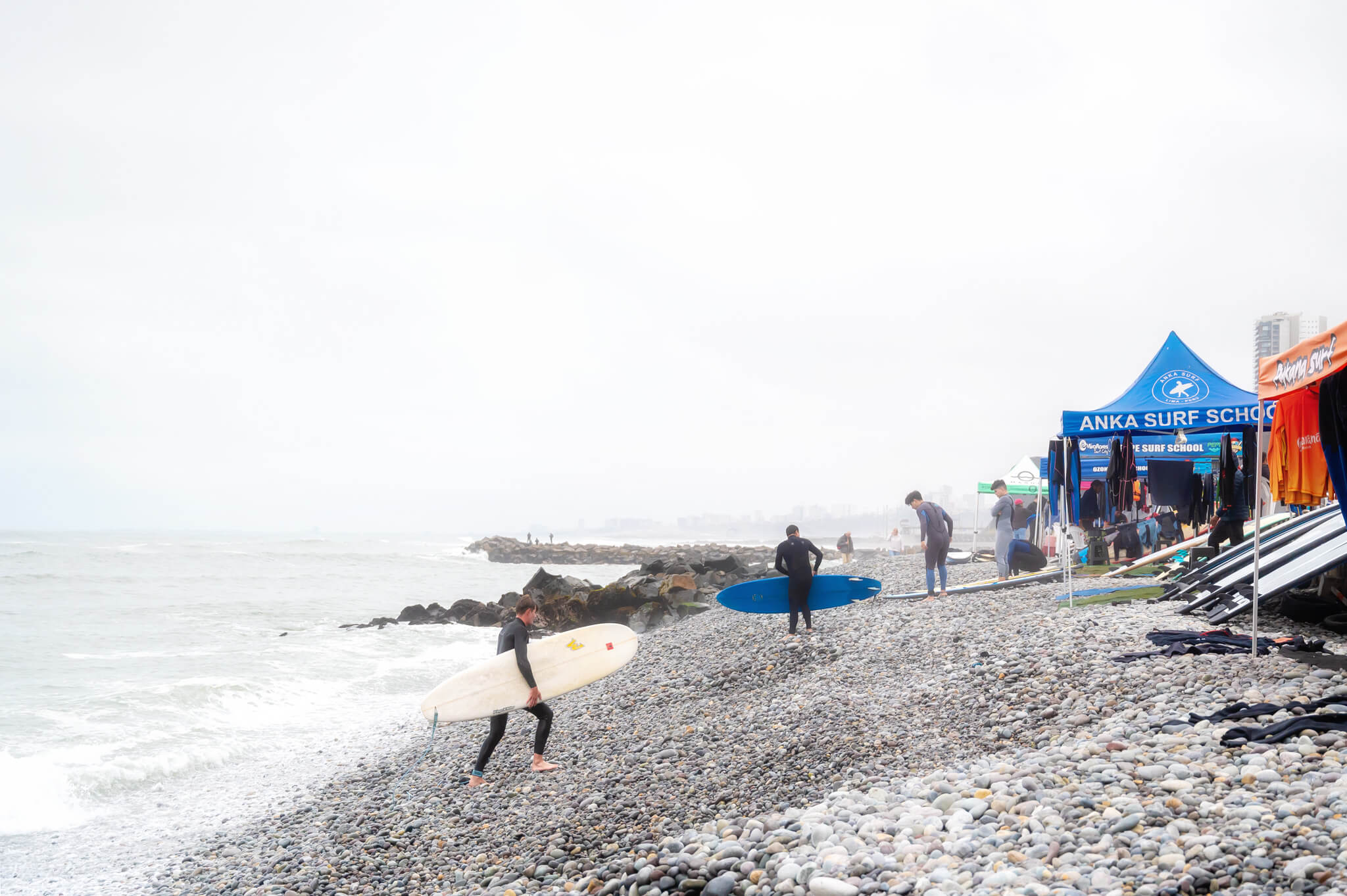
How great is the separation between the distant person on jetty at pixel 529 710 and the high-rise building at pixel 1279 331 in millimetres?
50351

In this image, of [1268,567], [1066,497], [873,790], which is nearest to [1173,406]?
[1268,567]

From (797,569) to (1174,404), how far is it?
5279mm

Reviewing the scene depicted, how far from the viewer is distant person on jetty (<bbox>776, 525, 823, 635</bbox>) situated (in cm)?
1104

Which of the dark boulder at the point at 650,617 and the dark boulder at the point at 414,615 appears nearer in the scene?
the dark boulder at the point at 650,617

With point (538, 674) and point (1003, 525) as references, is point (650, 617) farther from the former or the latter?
point (538, 674)

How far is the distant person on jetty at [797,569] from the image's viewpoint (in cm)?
1104

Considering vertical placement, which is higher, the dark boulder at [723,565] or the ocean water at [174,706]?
the dark boulder at [723,565]

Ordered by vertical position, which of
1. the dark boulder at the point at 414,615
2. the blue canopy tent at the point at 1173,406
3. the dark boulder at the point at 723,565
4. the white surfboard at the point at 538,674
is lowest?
the dark boulder at the point at 414,615

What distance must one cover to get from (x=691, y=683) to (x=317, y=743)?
561 cm

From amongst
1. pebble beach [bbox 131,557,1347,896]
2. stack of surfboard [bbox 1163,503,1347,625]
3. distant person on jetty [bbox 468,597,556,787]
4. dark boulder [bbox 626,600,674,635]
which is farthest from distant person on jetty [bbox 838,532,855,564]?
distant person on jetty [bbox 468,597,556,787]

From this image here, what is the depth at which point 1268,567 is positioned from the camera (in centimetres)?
887

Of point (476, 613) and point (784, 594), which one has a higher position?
point (784, 594)

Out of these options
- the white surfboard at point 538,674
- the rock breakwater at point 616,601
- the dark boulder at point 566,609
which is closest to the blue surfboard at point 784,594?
the white surfboard at point 538,674

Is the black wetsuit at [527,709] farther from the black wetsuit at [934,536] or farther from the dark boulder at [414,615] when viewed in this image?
the dark boulder at [414,615]
